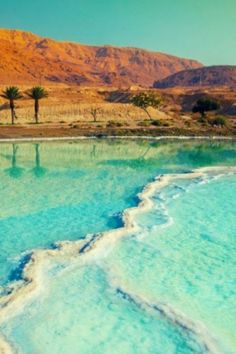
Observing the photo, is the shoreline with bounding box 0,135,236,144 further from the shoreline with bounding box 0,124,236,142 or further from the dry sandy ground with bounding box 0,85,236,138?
the dry sandy ground with bounding box 0,85,236,138

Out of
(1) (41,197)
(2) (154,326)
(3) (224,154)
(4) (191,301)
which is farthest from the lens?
(3) (224,154)

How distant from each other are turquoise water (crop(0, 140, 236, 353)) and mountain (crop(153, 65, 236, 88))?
133651 mm

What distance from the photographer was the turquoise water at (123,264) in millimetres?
9391

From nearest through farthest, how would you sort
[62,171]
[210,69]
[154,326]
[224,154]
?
1. [154,326]
2. [62,171]
3. [224,154]
4. [210,69]

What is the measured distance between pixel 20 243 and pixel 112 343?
260 inches

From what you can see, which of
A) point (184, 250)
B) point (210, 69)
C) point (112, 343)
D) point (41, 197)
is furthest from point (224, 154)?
point (210, 69)

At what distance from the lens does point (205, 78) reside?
6304 inches

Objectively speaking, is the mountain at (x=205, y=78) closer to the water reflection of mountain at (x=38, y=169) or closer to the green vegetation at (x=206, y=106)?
the green vegetation at (x=206, y=106)

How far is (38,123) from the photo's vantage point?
51969 mm

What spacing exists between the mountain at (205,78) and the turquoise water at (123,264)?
133651mm

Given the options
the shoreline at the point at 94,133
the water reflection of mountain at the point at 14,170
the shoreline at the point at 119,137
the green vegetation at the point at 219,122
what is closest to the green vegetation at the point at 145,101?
the green vegetation at the point at 219,122

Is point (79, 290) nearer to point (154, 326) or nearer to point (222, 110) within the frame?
point (154, 326)

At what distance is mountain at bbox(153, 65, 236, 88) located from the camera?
15588 cm

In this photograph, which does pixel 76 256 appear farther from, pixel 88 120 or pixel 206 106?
pixel 206 106
